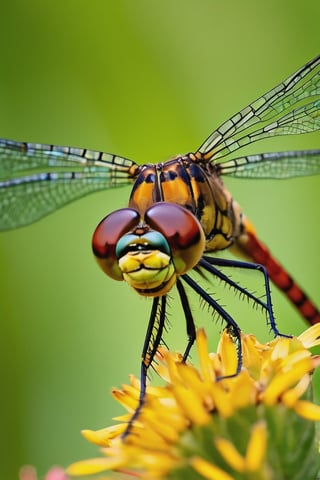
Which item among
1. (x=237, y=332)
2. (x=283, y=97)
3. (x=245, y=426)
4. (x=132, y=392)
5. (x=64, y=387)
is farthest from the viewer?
(x=64, y=387)

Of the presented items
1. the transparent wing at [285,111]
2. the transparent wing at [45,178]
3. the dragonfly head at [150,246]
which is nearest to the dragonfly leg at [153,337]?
the dragonfly head at [150,246]

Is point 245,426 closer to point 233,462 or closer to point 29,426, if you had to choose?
point 233,462

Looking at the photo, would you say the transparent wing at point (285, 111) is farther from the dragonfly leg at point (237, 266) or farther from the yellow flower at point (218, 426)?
the yellow flower at point (218, 426)

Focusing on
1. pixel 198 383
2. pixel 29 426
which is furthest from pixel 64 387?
pixel 198 383

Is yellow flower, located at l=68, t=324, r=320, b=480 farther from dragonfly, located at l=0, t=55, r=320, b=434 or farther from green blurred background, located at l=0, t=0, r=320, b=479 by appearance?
green blurred background, located at l=0, t=0, r=320, b=479

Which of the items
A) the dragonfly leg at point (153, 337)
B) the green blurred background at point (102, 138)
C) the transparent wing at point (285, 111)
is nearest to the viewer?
the dragonfly leg at point (153, 337)

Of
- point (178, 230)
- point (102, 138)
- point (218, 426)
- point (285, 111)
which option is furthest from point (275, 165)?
point (218, 426)
